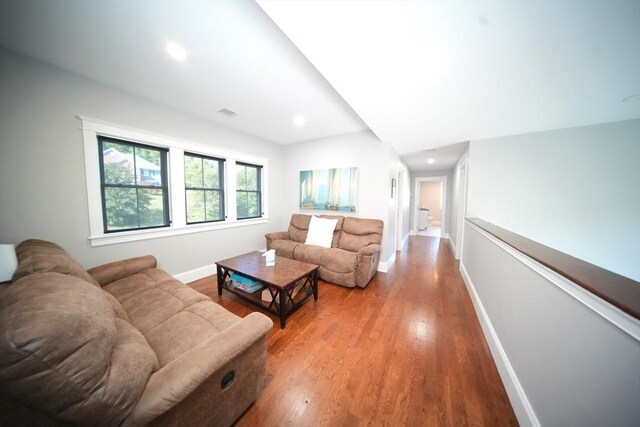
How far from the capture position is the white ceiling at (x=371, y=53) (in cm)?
108

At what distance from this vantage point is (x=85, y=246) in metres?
2.06

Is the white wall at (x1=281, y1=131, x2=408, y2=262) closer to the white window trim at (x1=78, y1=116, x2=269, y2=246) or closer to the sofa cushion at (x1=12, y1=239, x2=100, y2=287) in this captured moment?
the white window trim at (x1=78, y1=116, x2=269, y2=246)

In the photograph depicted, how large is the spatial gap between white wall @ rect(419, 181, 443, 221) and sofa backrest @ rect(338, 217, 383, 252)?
734 centimetres

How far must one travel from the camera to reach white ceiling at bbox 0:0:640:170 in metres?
1.08

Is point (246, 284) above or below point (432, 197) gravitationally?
below

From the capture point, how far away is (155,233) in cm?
256

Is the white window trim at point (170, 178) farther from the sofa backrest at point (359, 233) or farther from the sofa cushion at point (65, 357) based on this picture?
the sofa cushion at point (65, 357)

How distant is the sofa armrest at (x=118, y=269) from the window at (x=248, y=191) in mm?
1565

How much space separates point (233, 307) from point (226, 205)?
68.1 inches

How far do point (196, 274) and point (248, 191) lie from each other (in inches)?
64.1

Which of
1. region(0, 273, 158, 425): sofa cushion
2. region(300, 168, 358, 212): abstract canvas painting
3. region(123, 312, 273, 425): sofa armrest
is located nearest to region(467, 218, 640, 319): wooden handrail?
region(123, 312, 273, 425): sofa armrest

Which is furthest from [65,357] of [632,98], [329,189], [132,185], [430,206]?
[430,206]

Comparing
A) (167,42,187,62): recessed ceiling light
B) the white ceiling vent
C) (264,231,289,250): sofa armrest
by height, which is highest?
(167,42,187,62): recessed ceiling light

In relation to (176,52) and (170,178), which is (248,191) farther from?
(176,52)
